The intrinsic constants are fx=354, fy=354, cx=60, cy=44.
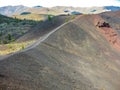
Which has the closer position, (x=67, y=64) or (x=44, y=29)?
(x=67, y=64)

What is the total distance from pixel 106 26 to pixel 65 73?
33.4 m

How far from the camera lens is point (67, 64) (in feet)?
117

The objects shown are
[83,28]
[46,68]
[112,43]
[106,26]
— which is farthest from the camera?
[106,26]

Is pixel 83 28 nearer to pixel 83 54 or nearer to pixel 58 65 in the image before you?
pixel 83 54

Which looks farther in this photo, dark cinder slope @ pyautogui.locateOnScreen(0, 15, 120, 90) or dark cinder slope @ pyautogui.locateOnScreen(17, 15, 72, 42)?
dark cinder slope @ pyautogui.locateOnScreen(17, 15, 72, 42)

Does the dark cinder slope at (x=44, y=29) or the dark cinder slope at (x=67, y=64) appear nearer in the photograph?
the dark cinder slope at (x=67, y=64)

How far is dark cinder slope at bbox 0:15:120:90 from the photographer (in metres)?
26.6

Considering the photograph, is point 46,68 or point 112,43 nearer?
point 46,68

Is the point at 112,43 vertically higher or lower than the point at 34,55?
lower

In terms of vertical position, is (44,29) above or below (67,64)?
below

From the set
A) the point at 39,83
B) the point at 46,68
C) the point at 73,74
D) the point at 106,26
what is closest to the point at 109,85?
the point at 73,74

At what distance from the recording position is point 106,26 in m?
64.4

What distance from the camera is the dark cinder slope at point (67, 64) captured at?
26578mm

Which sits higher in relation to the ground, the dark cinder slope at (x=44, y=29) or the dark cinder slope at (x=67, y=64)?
the dark cinder slope at (x=67, y=64)
